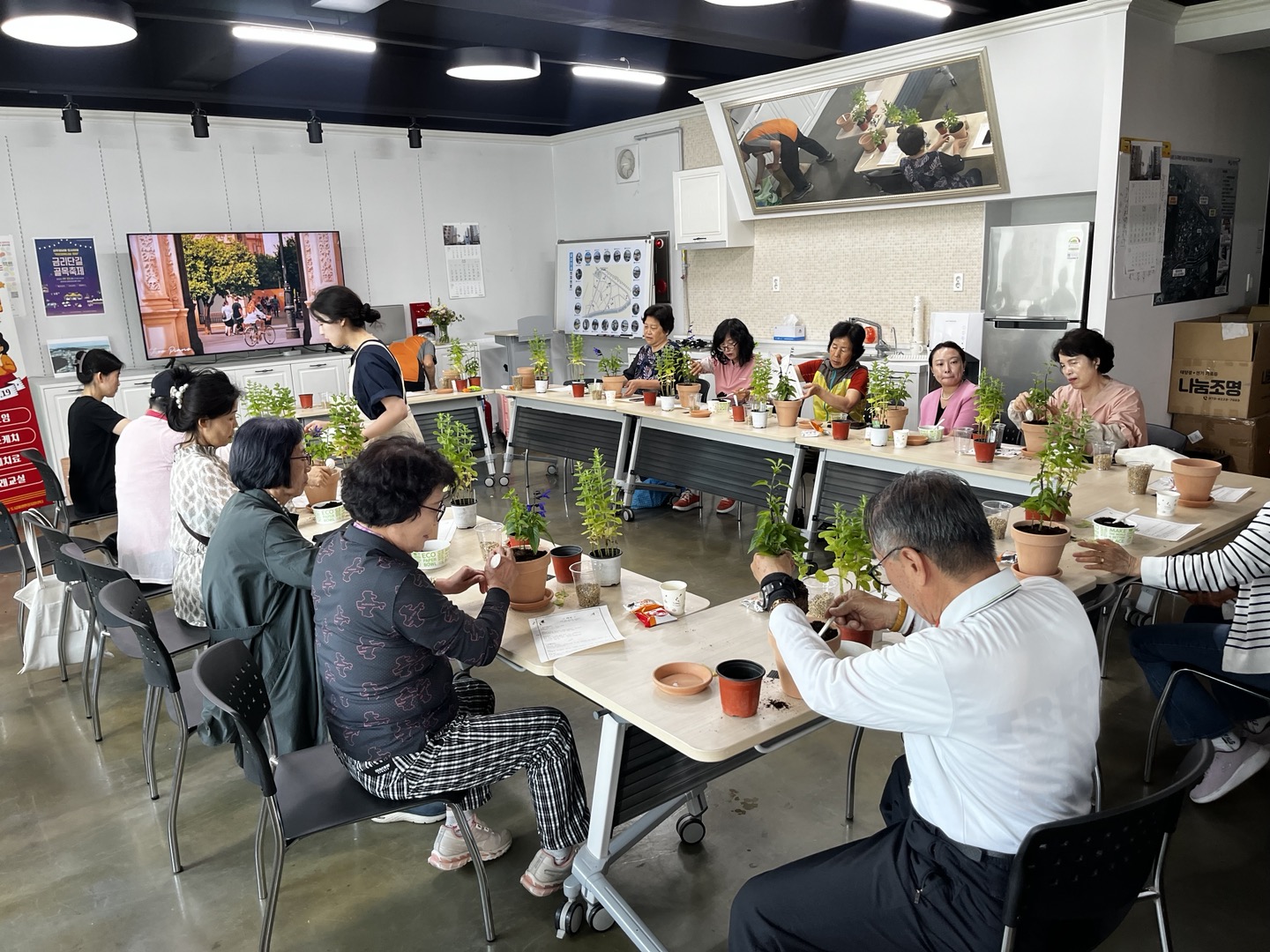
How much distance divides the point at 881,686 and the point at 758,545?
0.78 metres

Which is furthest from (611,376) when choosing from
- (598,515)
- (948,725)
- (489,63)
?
(948,725)

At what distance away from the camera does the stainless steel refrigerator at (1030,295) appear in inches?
233

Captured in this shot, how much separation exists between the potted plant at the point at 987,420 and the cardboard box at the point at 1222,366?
2.85 m

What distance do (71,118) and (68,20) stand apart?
13.2ft

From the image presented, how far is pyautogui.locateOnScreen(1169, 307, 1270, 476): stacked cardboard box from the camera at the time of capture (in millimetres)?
5785

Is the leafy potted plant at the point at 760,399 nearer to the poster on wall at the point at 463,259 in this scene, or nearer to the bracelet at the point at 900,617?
the bracelet at the point at 900,617

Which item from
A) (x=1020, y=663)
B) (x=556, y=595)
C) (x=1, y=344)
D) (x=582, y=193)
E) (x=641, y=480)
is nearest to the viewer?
(x=1020, y=663)

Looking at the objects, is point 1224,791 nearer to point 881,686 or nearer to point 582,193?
point 881,686

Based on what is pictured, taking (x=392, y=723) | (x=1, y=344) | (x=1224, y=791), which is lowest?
(x=1224, y=791)

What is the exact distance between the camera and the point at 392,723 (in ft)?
7.29

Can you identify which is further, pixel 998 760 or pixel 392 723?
pixel 392 723

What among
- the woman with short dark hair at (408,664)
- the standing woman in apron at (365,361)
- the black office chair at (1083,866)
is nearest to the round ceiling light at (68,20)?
the standing woman in apron at (365,361)

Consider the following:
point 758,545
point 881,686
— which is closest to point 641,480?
point 758,545

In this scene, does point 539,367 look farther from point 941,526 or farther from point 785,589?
point 941,526
